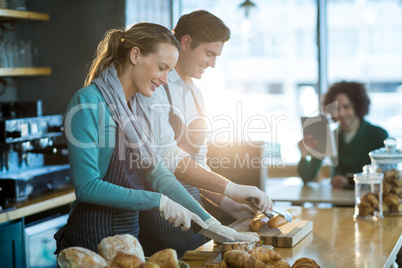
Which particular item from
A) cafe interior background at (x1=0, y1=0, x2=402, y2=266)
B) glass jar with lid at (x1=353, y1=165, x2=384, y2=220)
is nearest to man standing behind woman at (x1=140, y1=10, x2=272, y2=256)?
glass jar with lid at (x1=353, y1=165, x2=384, y2=220)

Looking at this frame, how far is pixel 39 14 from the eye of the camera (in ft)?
10.8

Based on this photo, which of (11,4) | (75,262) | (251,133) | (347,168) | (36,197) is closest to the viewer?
(75,262)

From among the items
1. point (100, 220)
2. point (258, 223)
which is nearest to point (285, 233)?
point (258, 223)

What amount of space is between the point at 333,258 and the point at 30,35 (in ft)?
8.88

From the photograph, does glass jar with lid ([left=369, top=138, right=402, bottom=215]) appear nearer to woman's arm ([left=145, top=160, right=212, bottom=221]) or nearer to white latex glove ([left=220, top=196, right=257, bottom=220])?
white latex glove ([left=220, top=196, right=257, bottom=220])

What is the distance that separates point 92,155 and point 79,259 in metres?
0.48

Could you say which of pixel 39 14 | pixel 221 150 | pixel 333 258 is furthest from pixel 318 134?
pixel 39 14

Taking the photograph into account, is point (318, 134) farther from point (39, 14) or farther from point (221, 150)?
point (39, 14)

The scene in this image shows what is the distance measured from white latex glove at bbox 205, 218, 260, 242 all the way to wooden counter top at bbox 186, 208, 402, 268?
0.19ft

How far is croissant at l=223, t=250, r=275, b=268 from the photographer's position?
3.98 feet

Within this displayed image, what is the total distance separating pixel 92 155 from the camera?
1.49m

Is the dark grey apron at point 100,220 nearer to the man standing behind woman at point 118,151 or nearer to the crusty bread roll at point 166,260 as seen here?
the man standing behind woman at point 118,151

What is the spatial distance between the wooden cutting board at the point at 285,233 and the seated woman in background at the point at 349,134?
1.57m

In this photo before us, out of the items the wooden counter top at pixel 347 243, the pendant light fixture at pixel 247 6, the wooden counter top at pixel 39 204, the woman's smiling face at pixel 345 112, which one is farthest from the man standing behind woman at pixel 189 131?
the woman's smiling face at pixel 345 112
